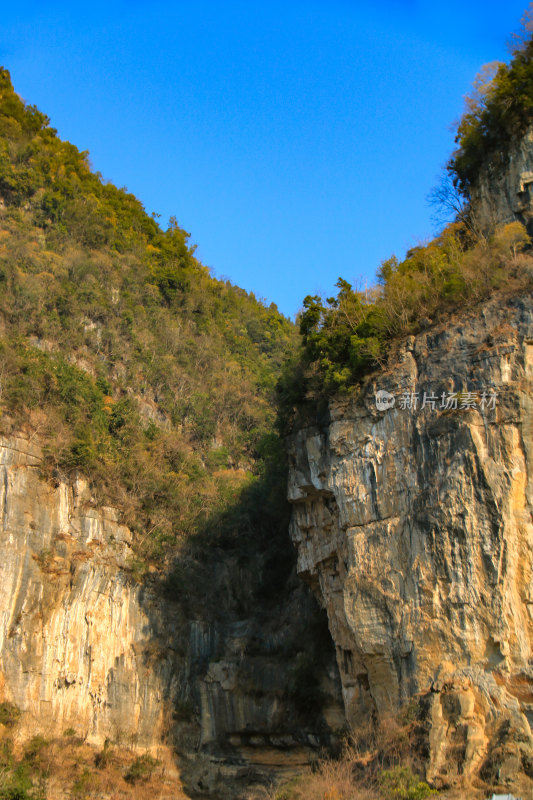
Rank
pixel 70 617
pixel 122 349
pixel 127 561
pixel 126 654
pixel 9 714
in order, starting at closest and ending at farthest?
pixel 9 714 → pixel 70 617 → pixel 126 654 → pixel 127 561 → pixel 122 349

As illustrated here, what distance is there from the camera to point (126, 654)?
24578 mm

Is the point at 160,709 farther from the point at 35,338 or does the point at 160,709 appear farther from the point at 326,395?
the point at 35,338

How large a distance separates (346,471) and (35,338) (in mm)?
15342

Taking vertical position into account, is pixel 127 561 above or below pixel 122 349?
below

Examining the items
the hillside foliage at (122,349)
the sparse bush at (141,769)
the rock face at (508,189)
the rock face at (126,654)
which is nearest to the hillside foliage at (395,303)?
the rock face at (508,189)

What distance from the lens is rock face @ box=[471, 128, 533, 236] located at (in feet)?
70.7

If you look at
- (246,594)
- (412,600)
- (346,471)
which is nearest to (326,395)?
(346,471)

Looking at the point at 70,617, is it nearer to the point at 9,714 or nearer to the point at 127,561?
the point at 127,561

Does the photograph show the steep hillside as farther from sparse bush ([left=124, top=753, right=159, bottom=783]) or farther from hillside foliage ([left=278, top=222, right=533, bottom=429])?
hillside foliage ([left=278, top=222, right=533, bottom=429])

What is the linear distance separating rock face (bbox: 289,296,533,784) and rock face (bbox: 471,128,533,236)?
3.69 m

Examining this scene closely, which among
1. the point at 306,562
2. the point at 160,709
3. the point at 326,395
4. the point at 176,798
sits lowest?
the point at 176,798

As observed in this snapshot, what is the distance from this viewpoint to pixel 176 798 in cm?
2216

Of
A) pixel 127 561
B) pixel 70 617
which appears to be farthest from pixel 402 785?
pixel 127 561

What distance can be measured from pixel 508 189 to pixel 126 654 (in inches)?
719
